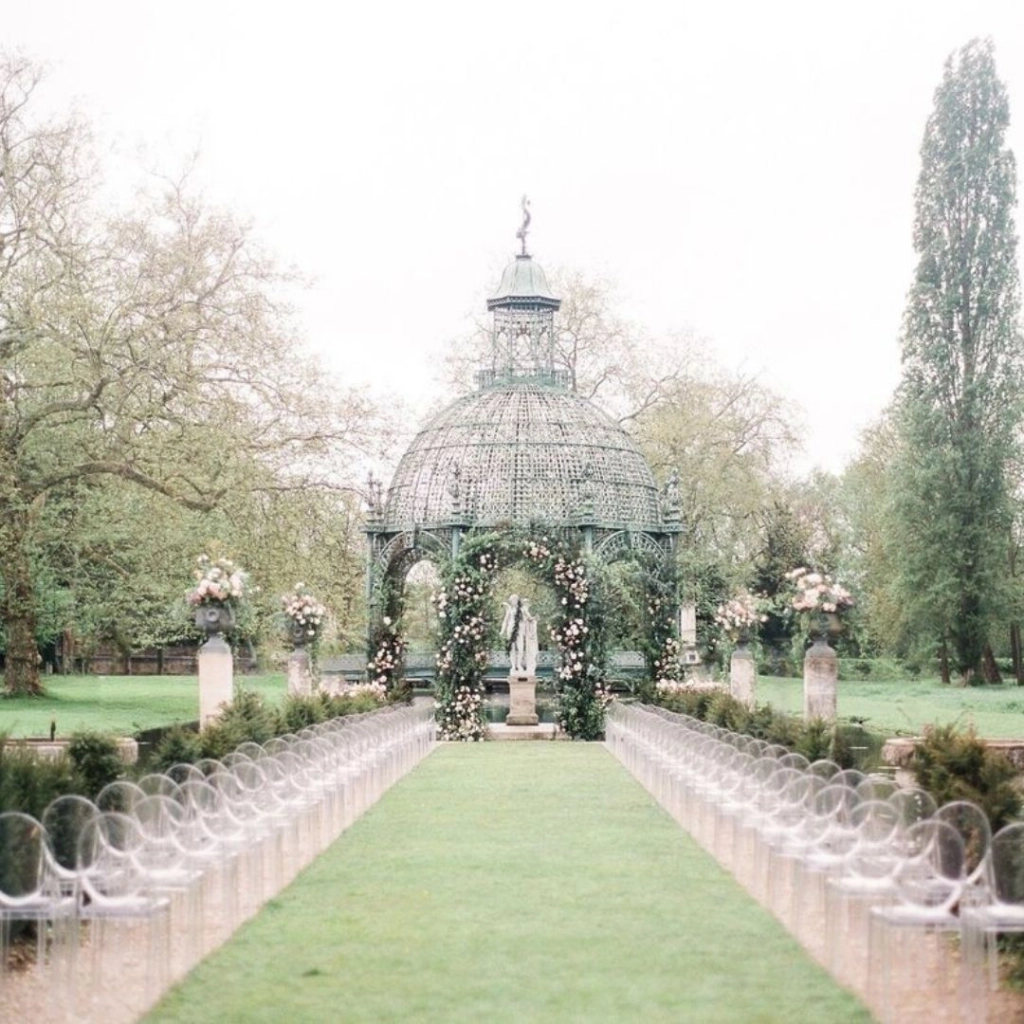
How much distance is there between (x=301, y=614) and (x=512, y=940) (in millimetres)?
20317

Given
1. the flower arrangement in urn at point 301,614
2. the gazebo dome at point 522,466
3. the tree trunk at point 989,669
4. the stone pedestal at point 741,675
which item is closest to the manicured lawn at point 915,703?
the stone pedestal at point 741,675

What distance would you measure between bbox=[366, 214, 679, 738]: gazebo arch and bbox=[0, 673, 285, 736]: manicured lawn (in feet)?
12.9

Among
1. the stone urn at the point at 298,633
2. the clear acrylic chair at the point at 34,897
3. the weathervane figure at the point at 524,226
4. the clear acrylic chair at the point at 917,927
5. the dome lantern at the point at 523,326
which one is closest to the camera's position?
the clear acrylic chair at the point at 917,927

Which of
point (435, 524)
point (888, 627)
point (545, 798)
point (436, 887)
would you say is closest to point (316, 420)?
point (435, 524)

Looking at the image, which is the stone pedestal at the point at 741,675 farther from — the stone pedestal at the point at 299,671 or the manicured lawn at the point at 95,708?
the manicured lawn at the point at 95,708

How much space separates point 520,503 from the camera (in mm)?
35156

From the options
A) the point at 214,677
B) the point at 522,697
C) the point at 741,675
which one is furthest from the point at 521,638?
the point at 214,677

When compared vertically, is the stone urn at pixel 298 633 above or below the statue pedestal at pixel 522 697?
above

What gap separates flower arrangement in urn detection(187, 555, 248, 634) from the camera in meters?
24.3

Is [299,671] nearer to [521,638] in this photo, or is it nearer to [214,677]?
[521,638]

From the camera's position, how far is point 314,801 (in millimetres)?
16203

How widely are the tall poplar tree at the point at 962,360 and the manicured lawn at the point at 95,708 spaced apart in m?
17.5

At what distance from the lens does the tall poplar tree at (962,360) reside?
44.7 meters

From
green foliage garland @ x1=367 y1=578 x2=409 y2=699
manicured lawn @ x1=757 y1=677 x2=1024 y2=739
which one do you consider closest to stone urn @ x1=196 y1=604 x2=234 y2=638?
green foliage garland @ x1=367 y1=578 x2=409 y2=699
